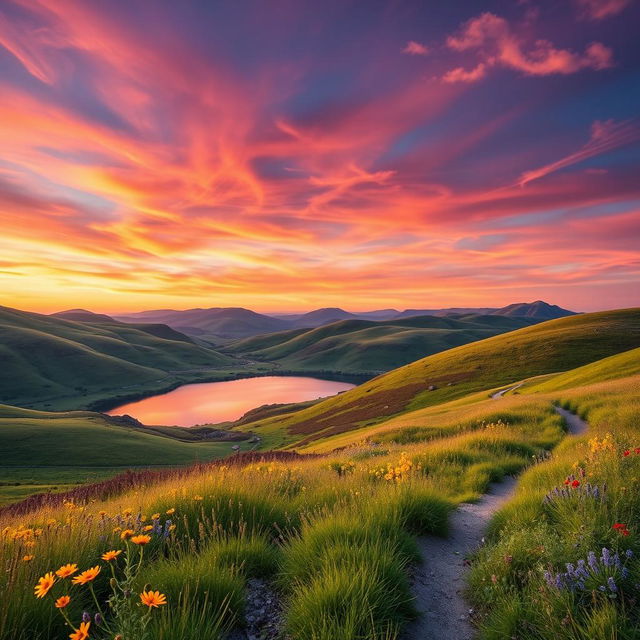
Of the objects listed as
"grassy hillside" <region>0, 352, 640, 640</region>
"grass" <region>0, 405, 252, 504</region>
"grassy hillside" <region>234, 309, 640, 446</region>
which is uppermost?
"grassy hillside" <region>0, 352, 640, 640</region>

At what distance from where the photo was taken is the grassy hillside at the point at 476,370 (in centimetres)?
6919

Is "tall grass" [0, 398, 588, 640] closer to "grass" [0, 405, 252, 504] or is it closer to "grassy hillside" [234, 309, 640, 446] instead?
"grassy hillside" [234, 309, 640, 446]

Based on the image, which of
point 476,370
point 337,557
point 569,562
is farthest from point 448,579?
point 476,370

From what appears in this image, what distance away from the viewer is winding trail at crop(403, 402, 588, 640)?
4.39m

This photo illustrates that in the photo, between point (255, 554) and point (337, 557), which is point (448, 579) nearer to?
point (337, 557)

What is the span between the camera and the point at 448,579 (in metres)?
5.43

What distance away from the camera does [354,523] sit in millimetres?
5027

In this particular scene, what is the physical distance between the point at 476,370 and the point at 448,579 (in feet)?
259

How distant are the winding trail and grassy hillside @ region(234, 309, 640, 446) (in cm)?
5935

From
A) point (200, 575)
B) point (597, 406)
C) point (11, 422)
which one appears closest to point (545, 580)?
point (200, 575)

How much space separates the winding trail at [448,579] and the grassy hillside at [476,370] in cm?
5935

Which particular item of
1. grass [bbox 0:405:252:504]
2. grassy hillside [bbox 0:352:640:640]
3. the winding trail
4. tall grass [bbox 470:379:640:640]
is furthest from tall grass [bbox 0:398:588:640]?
grass [bbox 0:405:252:504]

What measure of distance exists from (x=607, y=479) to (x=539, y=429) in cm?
1504

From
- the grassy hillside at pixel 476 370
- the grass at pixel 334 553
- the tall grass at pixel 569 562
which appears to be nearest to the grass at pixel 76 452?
the grassy hillside at pixel 476 370
